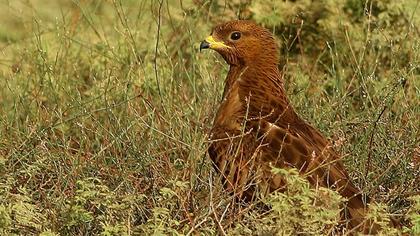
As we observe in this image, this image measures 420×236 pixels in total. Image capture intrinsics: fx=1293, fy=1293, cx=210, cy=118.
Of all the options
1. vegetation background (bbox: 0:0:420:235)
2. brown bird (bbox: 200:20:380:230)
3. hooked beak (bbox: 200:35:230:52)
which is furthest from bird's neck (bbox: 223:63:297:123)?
vegetation background (bbox: 0:0:420:235)

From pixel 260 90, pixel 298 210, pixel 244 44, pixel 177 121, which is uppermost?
pixel 298 210

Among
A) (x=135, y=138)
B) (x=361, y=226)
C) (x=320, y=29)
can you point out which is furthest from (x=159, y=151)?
(x=320, y=29)

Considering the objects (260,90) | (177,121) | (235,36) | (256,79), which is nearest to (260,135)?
(260,90)

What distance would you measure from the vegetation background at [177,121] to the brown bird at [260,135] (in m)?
0.13

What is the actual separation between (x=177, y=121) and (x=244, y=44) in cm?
57

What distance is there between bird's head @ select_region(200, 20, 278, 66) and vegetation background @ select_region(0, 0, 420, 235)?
1.27ft

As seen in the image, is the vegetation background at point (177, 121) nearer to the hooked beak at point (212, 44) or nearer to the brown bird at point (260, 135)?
the brown bird at point (260, 135)

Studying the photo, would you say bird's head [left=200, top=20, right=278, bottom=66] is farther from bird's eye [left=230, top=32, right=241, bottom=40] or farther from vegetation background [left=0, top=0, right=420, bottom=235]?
vegetation background [left=0, top=0, right=420, bottom=235]

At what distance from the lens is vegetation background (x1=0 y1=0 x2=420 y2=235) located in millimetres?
5664

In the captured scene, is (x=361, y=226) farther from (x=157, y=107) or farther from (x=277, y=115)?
(x=157, y=107)

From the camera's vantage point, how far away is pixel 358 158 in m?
7.00

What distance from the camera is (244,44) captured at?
7.24 metres

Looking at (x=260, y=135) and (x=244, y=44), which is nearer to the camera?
(x=260, y=135)

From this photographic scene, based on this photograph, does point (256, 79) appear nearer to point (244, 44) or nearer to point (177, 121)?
point (244, 44)
